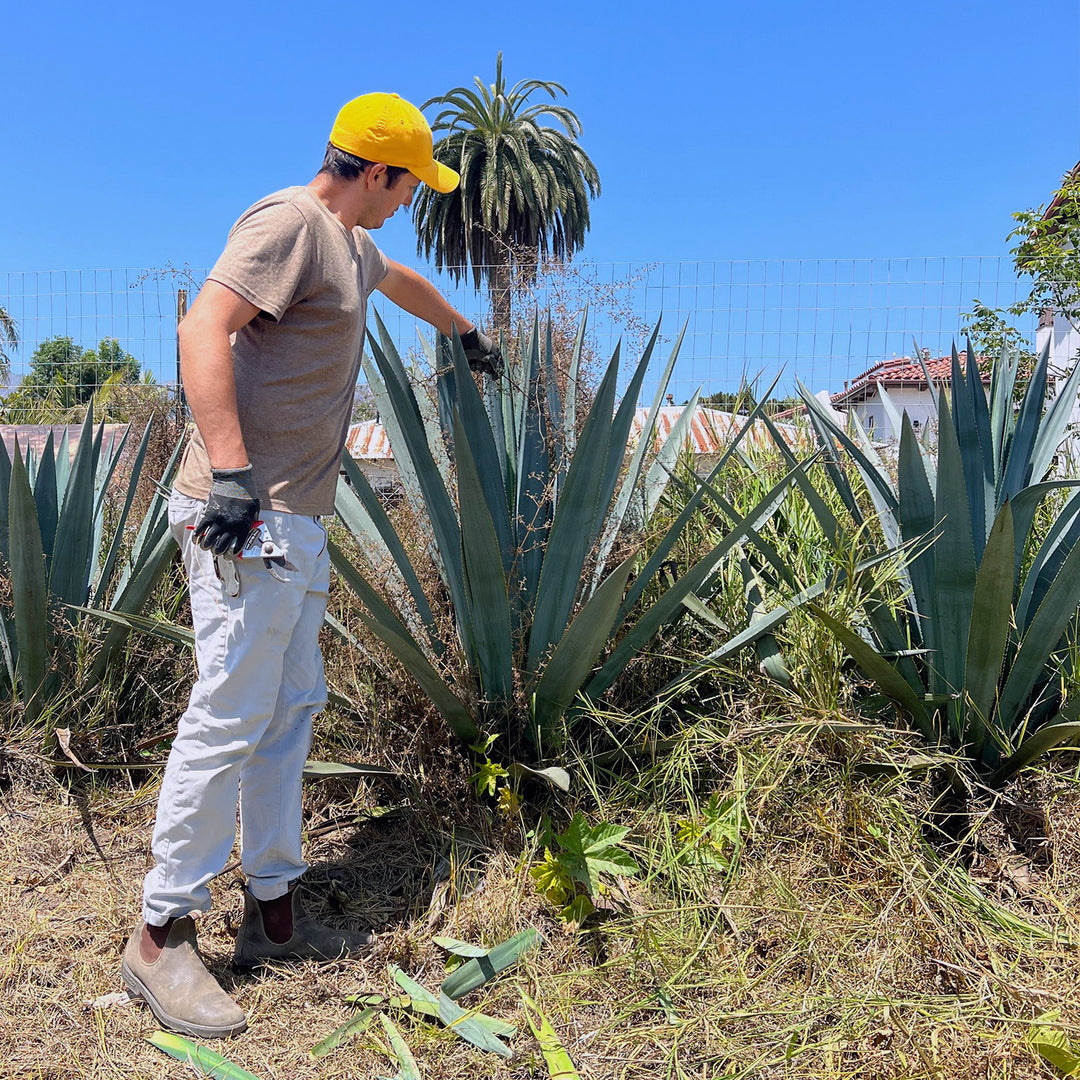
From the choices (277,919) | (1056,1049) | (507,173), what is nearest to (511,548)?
(277,919)

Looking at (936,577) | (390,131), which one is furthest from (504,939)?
(390,131)

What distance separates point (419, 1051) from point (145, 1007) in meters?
0.63

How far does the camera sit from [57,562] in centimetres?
291

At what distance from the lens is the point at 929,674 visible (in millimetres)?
2352

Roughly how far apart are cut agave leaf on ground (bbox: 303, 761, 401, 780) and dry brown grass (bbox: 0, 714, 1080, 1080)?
0.06 metres

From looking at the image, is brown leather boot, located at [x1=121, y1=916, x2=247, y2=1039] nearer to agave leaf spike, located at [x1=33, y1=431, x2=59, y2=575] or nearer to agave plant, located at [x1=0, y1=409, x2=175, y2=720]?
agave plant, located at [x1=0, y1=409, x2=175, y2=720]

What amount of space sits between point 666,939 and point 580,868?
0.79ft

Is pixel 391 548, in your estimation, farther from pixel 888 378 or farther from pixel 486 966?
pixel 888 378

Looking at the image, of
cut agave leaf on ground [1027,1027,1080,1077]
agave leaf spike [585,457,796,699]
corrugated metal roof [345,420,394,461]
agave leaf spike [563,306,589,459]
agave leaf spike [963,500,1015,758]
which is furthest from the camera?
corrugated metal roof [345,420,394,461]

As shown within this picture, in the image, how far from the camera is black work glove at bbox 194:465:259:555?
173cm

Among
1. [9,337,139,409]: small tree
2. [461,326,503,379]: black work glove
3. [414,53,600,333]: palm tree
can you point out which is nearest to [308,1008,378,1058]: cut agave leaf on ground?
[461,326,503,379]: black work glove

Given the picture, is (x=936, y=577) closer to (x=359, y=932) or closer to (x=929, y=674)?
(x=929, y=674)

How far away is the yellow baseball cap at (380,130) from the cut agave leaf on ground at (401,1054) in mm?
1815

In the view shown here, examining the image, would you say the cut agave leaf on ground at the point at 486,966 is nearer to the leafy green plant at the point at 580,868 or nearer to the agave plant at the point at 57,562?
the leafy green plant at the point at 580,868
